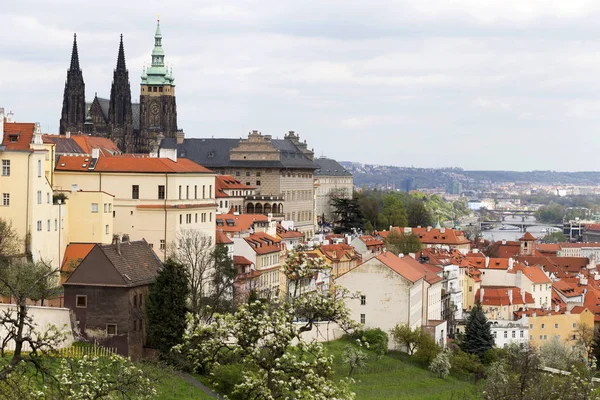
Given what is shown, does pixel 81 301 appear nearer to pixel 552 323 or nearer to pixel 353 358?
pixel 353 358

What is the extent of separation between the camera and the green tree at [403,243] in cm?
12361

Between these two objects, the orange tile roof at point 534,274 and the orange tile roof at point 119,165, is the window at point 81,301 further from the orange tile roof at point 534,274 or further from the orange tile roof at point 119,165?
the orange tile roof at point 534,274

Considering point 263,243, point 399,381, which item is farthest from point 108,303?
point 263,243

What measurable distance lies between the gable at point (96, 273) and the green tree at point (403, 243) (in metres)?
66.1

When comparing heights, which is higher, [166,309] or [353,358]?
[166,309]

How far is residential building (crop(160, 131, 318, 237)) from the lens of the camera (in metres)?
148

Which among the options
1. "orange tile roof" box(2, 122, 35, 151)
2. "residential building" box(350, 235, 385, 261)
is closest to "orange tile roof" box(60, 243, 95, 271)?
"orange tile roof" box(2, 122, 35, 151)

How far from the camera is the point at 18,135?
6575 cm

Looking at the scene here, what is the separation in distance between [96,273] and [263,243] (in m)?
33.1

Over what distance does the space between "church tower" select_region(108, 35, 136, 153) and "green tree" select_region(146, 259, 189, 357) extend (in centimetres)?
13482

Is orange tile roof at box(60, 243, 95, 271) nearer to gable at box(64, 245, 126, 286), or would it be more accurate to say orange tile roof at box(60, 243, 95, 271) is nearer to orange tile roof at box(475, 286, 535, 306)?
gable at box(64, 245, 126, 286)

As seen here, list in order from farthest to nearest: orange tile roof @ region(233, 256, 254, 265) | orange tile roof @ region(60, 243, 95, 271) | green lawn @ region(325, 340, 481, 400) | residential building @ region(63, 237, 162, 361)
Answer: orange tile roof @ region(233, 256, 254, 265) < orange tile roof @ region(60, 243, 95, 271) < green lawn @ region(325, 340, 481, 400) < residential building @ region(63, 237, 162, 361)

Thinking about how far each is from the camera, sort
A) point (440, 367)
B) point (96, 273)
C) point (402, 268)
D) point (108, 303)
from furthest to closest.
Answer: point (402, 268), point (440, 367), point (96, 273), point (108, 303)

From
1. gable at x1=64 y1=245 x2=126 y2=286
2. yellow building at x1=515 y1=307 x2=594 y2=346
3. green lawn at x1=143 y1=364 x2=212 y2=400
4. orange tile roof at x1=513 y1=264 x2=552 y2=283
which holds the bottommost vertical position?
yellow building at x1=515 y1=307 x2=594 y2=346
